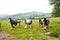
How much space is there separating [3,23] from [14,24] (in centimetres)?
111

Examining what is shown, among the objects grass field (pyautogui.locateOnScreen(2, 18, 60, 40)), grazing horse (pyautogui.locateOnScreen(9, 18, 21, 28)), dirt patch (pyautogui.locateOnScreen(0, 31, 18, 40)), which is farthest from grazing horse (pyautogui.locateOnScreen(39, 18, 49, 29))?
dirt patch (pyautogui.locateOnScreen(0, 31, 18, 40))

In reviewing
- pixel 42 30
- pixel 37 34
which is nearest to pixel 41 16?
pixel 42 30

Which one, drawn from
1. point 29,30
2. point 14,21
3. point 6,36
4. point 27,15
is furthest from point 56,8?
point 6,36

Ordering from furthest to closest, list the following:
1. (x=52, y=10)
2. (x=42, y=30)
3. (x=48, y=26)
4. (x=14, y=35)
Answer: (x=52, y=10) → (x=48, y=26) → (x=42, y=30) → (x=14, y=35)

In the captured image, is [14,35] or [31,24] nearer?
[14,35]

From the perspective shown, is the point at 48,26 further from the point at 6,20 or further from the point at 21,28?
the point at 6,20

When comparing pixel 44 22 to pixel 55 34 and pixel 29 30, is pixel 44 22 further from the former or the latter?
pixel 55 34

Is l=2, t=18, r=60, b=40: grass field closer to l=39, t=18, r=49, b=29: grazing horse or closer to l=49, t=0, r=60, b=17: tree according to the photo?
l=39, t=18, r=49, b=29: grazing horse

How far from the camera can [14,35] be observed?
13242 millimetres

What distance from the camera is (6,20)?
15.8 m

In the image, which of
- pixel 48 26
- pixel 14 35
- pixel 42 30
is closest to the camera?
pixel 14 35

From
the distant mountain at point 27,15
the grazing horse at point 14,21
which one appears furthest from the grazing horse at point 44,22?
the grazing horse at point 14,21

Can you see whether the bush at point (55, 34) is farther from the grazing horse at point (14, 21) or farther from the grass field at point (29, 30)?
the grazing horse at point (14, 21)

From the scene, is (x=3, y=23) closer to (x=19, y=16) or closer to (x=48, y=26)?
(x=19, y=16)
